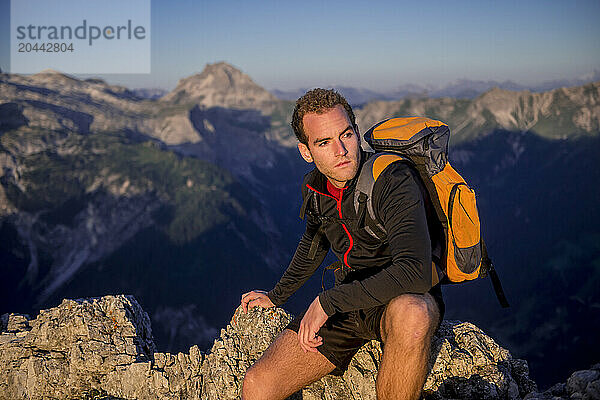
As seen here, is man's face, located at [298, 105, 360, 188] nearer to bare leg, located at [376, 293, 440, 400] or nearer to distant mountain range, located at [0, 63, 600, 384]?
bare leg, located at [376, 293, 440, 400]

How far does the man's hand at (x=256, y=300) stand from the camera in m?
8.62

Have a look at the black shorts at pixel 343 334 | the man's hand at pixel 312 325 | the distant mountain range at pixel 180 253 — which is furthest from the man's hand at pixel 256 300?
the distant mountain range at pixel 180 253

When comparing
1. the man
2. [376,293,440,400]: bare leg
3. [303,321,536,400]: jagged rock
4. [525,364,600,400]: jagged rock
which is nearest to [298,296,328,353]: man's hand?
the man

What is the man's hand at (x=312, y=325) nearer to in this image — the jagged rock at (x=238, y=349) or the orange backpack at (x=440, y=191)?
the orange backpack at (x=440, y=191)

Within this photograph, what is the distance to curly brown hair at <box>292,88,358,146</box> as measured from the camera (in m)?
6.64

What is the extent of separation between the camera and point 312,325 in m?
6.14

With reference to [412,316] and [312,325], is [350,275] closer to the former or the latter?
[312,325]

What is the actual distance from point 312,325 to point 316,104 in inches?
124

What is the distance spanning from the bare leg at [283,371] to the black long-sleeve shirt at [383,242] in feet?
4.00

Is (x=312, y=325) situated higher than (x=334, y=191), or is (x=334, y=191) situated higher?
(x=334, y=191)

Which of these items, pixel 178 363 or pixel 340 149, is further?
pixel 178 363

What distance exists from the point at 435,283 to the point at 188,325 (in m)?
141

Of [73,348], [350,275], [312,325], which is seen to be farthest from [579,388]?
[73,348]

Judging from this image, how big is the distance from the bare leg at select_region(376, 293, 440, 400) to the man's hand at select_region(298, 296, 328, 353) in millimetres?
911
